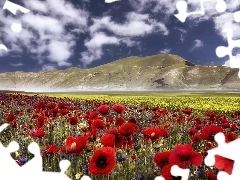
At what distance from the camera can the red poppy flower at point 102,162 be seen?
2.88 m

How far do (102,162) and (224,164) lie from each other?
0.95 meters

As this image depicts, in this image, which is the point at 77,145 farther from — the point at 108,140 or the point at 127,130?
the point at 127,130

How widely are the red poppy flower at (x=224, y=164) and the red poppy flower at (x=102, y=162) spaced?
775 millimetres

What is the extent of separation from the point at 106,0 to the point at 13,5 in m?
1.42

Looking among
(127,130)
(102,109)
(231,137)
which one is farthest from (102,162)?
(102,109)

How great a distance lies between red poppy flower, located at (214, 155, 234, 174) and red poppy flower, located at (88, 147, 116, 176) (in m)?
0.77

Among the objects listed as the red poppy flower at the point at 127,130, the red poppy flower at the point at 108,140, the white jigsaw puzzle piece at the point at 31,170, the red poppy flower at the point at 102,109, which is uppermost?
the red poppy flower at the point at 102,109

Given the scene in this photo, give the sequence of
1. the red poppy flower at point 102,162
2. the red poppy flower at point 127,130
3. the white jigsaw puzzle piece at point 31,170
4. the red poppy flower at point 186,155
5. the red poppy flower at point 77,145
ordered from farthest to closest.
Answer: the red poppy flower at point 127,130
the red poppy flower at point 77,145
the red poppy flower at point 102,162
the red poppy flower at point 186,155
the white jigsaw puzzle piece at point 31,170

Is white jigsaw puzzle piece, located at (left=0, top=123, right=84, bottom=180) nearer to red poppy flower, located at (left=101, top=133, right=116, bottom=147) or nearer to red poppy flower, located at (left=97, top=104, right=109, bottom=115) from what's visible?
red poppy flower, located at (left=101, top=133, right=116, bottom=147)

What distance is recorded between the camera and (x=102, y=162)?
9.81ft

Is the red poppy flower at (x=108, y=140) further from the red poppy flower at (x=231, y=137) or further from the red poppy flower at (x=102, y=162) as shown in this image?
the red poppy flower at (x=231, y=137)

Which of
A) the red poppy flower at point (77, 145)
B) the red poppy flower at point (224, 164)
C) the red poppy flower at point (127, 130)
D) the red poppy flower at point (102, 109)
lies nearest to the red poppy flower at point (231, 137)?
the red poppy flower at point (127, 130)

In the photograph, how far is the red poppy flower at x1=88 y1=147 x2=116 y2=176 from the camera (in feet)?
9.43

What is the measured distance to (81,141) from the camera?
3676 mm
